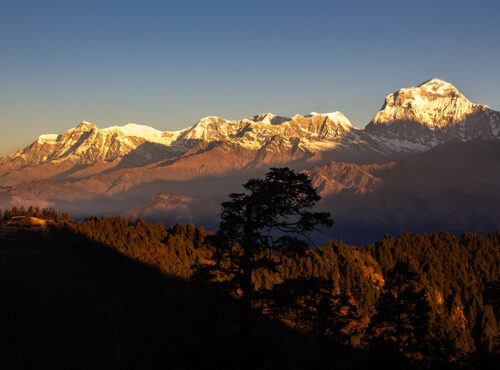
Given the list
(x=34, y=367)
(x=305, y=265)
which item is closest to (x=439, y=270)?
(x=305, y=265)

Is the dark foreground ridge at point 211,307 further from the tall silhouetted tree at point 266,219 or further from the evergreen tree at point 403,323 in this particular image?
the tall silhouetted tree at point 266,219

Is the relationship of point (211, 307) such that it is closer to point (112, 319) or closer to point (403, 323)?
point (403, 323)

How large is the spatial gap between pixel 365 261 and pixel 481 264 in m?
39.4

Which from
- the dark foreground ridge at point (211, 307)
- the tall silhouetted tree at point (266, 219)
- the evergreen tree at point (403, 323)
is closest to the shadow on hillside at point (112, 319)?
the dark foreground ridge at point (211, 307)

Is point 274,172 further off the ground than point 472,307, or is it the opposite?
point 274,172

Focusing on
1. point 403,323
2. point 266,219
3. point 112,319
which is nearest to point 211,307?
point 266,219

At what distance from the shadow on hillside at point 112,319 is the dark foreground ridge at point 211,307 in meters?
0.12

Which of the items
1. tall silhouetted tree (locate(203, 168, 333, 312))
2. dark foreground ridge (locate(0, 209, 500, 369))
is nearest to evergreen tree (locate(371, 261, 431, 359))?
dark foreground ridge (locate(0, 209, 500, 369))

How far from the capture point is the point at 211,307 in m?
→ 30.1

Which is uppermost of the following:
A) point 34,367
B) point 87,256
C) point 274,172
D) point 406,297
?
point 274,172

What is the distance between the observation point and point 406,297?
4431 cm

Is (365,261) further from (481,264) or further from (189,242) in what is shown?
(189,242)

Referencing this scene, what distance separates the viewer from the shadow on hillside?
97.0 feet

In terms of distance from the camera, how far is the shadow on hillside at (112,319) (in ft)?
97.0
